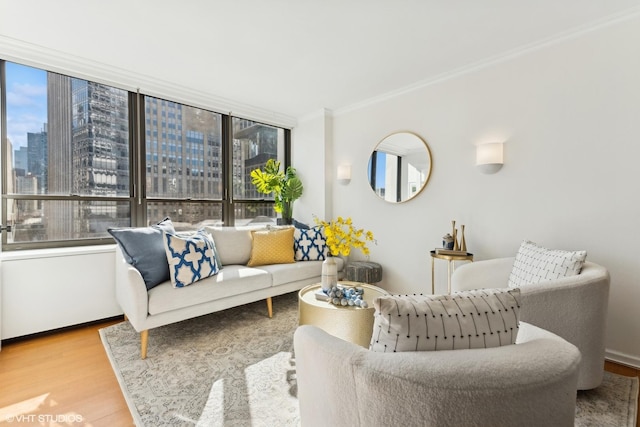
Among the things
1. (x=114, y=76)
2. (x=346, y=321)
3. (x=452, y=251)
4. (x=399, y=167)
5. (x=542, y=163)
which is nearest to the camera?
(x=346, y=321)

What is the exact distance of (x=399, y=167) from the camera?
11.0ft

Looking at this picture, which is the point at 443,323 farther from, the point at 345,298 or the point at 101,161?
the point at 101,161

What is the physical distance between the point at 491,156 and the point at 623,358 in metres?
1.73

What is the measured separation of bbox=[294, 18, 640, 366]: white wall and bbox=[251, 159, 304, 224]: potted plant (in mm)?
1403

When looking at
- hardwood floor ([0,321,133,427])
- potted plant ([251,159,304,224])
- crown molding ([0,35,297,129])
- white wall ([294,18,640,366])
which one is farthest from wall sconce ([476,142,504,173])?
hardwood floor ([0,321,133,427])

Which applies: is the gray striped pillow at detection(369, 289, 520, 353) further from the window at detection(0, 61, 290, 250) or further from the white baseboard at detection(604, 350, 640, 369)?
the window at detection(0, 61, 290, 250)

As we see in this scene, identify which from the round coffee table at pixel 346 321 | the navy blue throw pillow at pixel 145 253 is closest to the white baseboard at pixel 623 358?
the round coffee table at pixel 346 321

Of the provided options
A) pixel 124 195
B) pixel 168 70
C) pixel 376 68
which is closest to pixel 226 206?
pixel 124 195

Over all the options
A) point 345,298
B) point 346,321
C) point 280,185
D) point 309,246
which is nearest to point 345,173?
point 280,185

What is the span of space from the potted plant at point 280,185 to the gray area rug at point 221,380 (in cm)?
181

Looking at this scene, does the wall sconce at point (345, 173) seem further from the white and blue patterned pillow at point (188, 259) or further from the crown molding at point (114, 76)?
the white and blue patterned pillow at point (188, 259)

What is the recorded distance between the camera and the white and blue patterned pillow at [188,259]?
7.66ft

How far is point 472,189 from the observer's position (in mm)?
2785

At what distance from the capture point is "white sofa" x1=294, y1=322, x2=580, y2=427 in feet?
2.31
